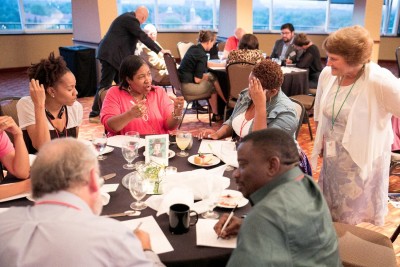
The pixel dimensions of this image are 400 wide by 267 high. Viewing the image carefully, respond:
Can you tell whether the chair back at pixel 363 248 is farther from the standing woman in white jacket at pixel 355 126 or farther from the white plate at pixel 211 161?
the white plate at pixel 211 161

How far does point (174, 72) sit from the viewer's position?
544cm

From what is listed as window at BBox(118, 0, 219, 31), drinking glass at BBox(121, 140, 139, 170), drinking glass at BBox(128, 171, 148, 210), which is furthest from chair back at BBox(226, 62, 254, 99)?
window at BBox(118, 0, 219, 31)

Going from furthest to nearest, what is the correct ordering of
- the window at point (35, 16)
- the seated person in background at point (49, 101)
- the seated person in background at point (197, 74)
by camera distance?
the window at point (35, 16)
the seated person in background at point (197, 74)
the seated person in background at point (49, 101)

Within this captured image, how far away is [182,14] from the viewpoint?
12062 millimetres

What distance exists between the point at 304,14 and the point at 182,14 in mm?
3994

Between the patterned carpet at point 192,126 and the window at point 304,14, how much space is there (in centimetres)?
706

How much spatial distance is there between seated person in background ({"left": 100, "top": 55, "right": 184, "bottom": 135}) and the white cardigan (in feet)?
3.67

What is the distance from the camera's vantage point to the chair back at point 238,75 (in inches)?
187

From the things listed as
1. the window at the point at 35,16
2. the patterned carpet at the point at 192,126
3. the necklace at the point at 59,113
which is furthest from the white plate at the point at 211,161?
the window at the point at 35,16

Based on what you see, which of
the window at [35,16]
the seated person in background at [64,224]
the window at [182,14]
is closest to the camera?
the seated person in background at [64,224]

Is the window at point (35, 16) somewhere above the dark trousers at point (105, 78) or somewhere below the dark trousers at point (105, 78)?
above

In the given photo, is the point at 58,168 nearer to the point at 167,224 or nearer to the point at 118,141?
the point at 167,224

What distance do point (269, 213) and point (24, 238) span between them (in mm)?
646

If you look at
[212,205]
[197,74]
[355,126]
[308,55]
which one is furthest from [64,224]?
[308,55]
